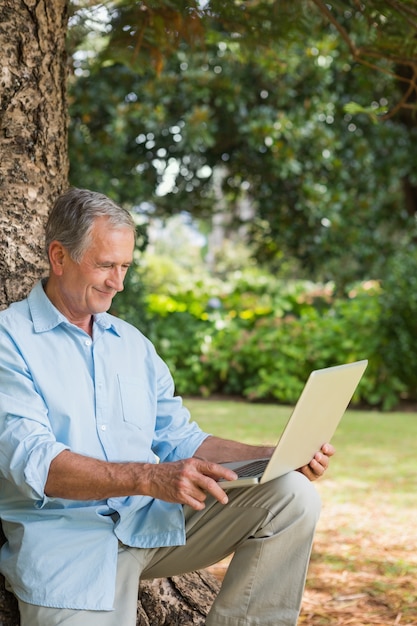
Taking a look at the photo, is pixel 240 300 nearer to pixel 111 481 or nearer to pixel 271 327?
pixel 271 327

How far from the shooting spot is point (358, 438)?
7.31 m

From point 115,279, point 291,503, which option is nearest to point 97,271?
point 115,279

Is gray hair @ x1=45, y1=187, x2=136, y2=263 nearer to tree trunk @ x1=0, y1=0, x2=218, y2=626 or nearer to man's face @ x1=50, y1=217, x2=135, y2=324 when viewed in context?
man's face @ x1=50, y1=217, x2=135, y2=324

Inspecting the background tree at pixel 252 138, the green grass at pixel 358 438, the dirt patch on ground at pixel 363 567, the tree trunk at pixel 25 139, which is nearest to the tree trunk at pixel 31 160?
the tree trunk at pixel 25 139

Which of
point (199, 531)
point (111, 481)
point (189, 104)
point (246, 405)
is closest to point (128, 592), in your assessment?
point (199, 531)

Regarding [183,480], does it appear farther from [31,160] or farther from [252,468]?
[31,160]

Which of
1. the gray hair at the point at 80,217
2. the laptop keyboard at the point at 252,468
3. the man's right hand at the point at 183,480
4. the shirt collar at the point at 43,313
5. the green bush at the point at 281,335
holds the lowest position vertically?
the green bush at the point at 281,335

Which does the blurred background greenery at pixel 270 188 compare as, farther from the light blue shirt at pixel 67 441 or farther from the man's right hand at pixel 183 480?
the man's right hand at pixel 183 480

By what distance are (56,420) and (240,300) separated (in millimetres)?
8268

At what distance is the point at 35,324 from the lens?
2.31 metres

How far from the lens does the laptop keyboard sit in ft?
7.37

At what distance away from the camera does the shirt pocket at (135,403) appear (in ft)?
7.84

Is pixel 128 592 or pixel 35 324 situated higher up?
pixel 35 324

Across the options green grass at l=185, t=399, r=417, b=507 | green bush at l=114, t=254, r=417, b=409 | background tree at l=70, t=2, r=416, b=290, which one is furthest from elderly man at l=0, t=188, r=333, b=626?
green bush at l=114, t=254, r=417, b=409
